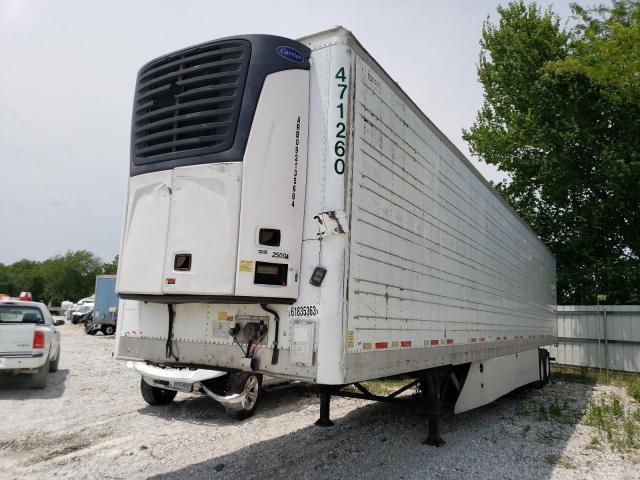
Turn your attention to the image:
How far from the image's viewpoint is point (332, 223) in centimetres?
393

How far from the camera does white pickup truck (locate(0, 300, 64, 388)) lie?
873cm

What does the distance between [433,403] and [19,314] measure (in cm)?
816

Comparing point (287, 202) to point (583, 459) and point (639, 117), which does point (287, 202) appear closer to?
point (583, 459)

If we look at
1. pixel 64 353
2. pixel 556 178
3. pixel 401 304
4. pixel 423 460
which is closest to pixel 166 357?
pixel 401 304

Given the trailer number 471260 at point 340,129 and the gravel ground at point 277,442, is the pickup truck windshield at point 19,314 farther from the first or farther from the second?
the trailer number 471260 at point 340,129

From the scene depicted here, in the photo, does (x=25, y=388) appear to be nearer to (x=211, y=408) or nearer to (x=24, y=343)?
(x=24, y=343)

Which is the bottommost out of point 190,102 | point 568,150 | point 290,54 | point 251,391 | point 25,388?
point 25,388

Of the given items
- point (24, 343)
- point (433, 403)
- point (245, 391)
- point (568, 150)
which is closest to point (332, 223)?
point (433, 403)

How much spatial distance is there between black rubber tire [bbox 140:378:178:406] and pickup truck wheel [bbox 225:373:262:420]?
1332 mm

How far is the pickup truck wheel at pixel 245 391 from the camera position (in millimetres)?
6750

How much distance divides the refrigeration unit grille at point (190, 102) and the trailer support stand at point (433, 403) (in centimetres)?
376

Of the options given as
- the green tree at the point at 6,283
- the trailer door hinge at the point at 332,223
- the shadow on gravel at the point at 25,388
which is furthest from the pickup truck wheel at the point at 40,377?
the green tree at the point at 6,283

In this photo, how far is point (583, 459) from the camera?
6.08 metres

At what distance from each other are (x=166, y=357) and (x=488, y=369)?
523 centimetres
